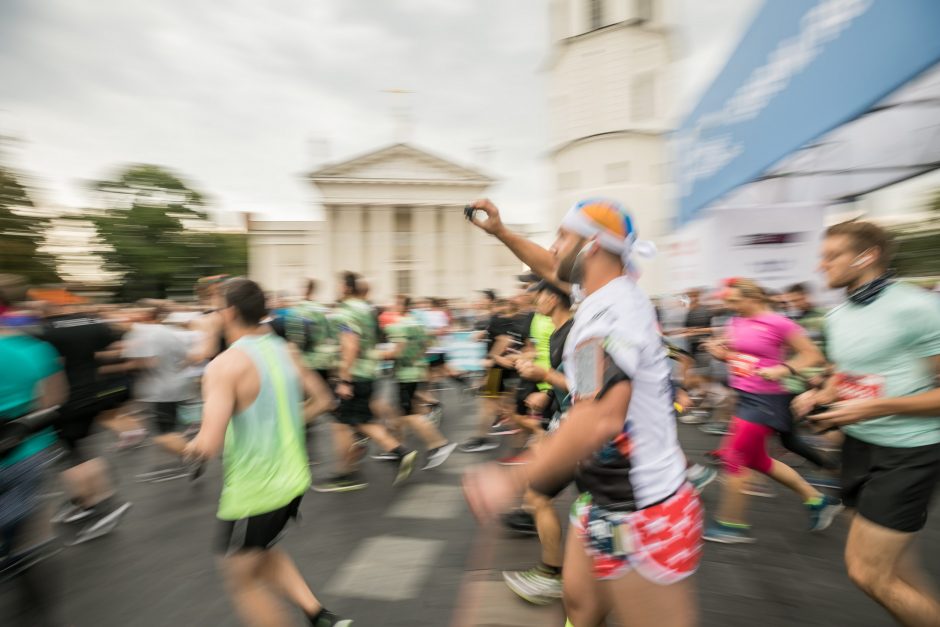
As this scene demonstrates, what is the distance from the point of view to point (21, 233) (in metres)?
24.8

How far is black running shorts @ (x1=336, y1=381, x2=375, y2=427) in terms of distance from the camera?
17.4 feet

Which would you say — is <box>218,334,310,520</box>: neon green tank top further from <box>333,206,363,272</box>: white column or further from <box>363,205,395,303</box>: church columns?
<box>333,206,363,272</box>: white column

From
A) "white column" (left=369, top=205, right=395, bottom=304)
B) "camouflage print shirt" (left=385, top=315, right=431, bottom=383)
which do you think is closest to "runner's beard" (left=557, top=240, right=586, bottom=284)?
"camouflage print shirt" (left=385, top=315, right=431, bottom=383)

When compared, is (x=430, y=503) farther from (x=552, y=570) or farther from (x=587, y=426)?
(x=587, y=426)

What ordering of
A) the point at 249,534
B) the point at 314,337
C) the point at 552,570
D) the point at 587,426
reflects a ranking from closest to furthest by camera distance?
1. the point at 587,426
2. the point at 249,534
3. the point at 552,570
4. the point at 314,337

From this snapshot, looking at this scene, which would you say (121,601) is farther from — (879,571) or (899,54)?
(899,54)

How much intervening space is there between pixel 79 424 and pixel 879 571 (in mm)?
5464

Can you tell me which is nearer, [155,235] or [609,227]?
[609,227]

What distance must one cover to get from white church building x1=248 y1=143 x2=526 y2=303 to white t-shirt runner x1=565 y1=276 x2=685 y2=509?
2030 inches

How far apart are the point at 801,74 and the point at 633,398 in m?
3.06

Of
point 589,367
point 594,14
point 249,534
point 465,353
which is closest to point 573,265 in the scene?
point 589,367

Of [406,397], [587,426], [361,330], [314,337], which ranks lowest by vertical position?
[406,397]

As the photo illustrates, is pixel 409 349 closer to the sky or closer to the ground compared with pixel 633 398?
closer to the ground

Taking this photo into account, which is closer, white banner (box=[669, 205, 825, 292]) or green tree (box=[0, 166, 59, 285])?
white banner (box=[669, 205, 825, 292])
